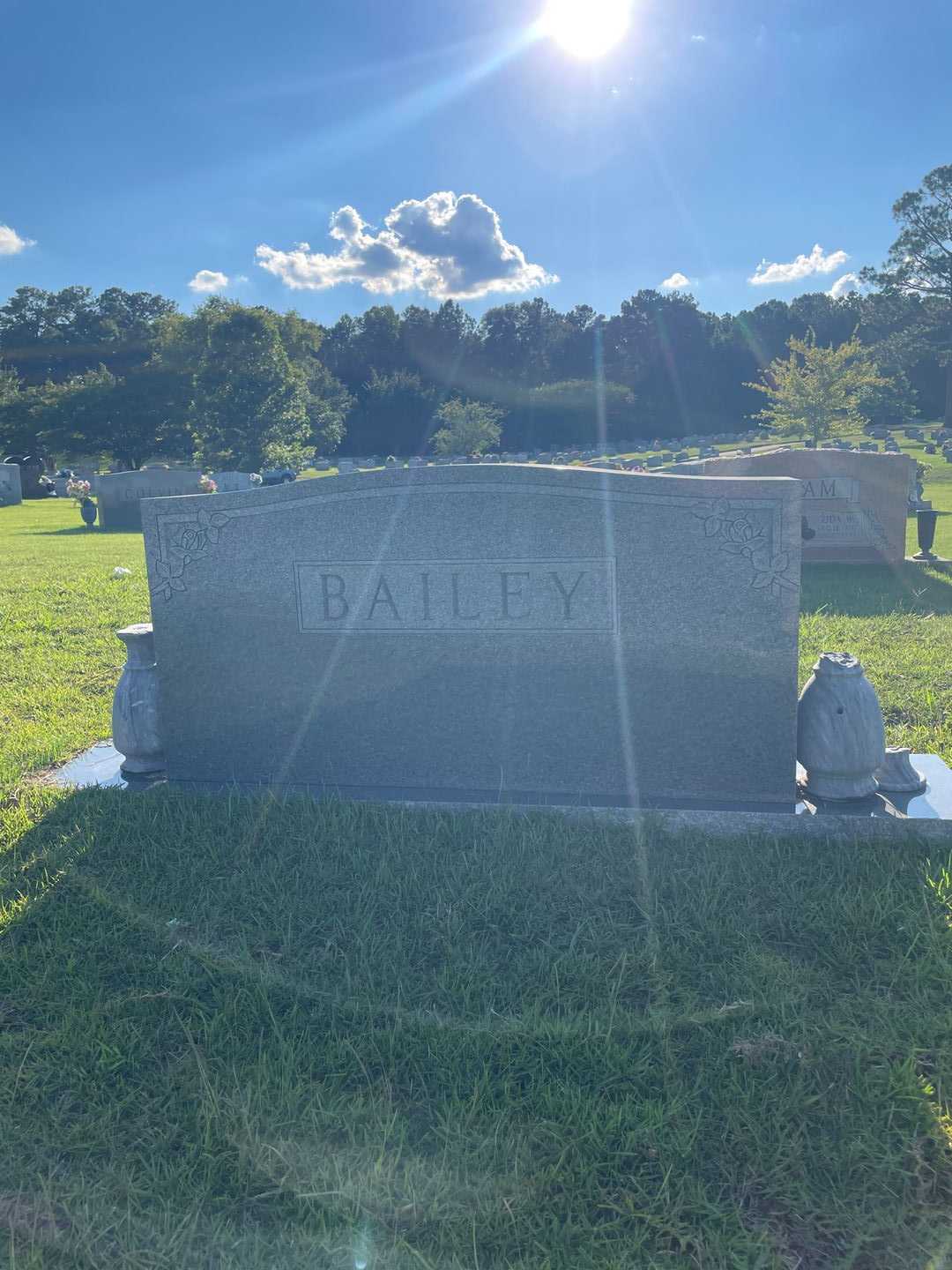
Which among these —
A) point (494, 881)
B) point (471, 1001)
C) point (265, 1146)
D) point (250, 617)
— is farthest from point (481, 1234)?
point (250, 617)

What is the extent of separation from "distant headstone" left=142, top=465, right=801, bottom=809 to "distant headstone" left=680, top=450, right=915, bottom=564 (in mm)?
8139

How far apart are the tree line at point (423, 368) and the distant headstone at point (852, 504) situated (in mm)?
21331

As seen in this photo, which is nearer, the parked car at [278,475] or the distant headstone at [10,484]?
the distant headstone at [10,484]

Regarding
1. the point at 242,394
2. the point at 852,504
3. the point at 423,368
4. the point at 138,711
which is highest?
the point at 423,368

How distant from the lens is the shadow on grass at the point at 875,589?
900cm

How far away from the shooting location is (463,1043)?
2553 mm

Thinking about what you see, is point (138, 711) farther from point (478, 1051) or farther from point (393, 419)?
point (393, 419)

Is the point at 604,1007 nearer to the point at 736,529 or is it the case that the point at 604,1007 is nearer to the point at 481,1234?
the point at 481,1234

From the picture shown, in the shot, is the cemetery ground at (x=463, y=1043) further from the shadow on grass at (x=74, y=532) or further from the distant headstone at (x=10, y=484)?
the distant headstone at (x=10, y=484)

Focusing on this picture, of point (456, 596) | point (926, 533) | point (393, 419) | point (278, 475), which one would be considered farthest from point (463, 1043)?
point (393, 419)

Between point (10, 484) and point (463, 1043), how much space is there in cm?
3918

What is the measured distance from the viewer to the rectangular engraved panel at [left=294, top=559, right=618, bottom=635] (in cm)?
426

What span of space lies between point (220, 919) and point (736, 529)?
8.68 feet

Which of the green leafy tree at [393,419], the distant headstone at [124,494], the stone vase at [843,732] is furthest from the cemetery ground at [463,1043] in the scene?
the green leafy tree at [393,419]
